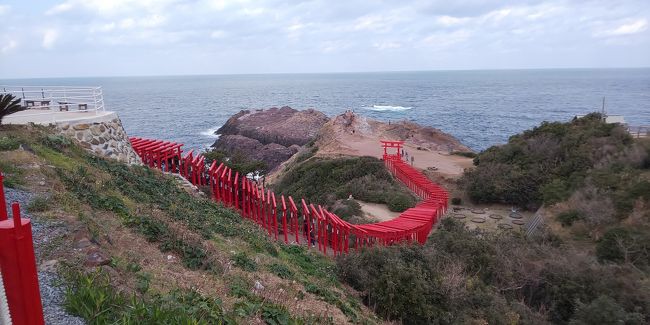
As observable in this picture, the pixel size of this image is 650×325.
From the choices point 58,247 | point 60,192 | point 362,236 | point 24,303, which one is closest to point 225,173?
point 362,236

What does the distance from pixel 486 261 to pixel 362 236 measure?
14.3ft

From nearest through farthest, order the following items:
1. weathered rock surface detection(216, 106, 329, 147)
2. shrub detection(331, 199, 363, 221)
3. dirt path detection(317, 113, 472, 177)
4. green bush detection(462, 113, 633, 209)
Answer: shrub detection(331, 199, 363, 221) < green bush detection(462, 113, 633, 209) < dirt path detection(317, 113, 472, 177) < weathered rock surface detection(216, 106, 329, 147)

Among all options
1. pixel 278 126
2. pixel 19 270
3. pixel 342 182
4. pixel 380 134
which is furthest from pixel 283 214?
pixel 278 126

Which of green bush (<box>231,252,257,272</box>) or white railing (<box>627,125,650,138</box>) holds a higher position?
white railing (<box>627,125,650,138</box>)

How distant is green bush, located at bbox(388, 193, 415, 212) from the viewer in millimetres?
23658

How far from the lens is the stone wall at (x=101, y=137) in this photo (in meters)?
14.2

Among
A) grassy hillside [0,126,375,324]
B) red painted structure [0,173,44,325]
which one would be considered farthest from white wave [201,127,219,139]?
red painted structure [0,173,44,325]

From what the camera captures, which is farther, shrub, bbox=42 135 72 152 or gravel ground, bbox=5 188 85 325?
shrub, bbox=42 135 72 152

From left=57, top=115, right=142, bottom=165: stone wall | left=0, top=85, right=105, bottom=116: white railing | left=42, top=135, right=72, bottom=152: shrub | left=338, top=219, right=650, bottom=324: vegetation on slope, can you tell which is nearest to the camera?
left=338, top=219, right=650, bottom=324: vegetation on slope

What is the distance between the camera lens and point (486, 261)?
1334 cm

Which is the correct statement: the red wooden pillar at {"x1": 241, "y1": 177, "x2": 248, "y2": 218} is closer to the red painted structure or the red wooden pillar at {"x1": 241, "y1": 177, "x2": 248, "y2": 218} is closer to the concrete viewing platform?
the concrete viewing platform

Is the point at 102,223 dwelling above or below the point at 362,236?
above

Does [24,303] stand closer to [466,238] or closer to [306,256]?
[306,256]

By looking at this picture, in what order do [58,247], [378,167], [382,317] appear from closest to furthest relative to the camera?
[58,247]
[382,317]
[378,167]
